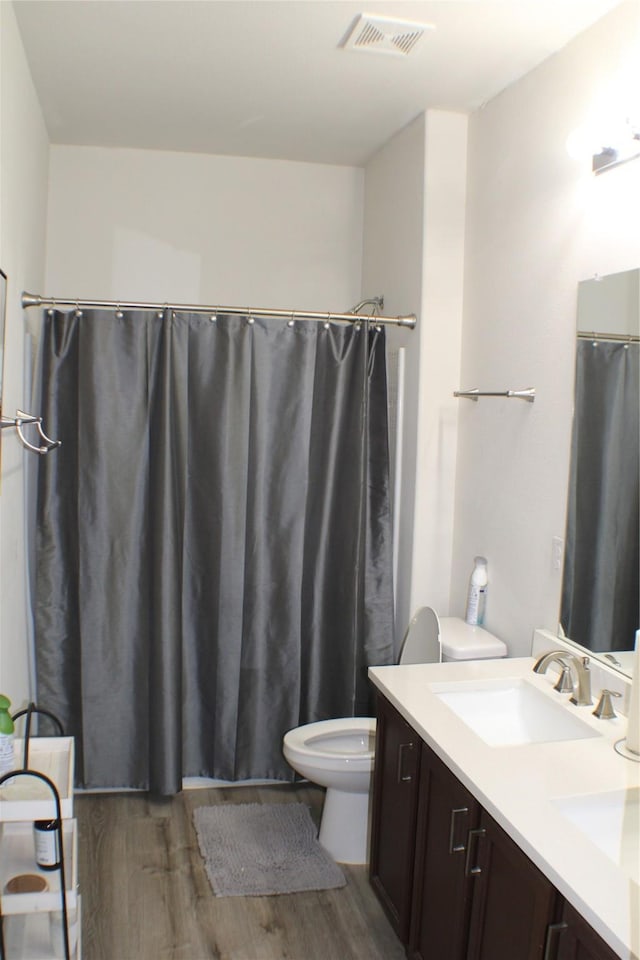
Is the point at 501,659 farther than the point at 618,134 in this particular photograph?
Yes

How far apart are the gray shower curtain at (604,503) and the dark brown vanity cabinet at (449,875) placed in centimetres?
57

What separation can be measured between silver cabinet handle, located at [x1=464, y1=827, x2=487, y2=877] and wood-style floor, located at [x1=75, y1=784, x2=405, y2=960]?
2.34 ft

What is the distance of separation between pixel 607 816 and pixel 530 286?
153cm

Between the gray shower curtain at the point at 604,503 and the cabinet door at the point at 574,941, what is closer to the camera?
the cabinet door at the point at 574,941

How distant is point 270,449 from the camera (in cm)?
297

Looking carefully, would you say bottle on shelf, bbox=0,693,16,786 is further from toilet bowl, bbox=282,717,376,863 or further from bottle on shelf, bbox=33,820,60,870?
toilet bowl, bbox=282,717,376,863

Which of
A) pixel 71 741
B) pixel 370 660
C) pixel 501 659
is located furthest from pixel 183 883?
pixel 501 659

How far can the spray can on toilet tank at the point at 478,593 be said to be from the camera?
269 centimetres

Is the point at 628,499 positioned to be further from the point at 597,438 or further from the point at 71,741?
the point at 71,741

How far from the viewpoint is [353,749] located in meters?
2.74

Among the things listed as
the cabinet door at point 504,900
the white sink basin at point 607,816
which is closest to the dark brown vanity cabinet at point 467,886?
the cabinet door at point 504,900

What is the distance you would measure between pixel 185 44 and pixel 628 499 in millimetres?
1786

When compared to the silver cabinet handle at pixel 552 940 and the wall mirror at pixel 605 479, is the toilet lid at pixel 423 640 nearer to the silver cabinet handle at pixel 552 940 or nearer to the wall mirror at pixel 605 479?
the wall mirror at pixel 605 479

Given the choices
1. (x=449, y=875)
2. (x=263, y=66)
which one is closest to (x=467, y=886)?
(x=449, y=875)
